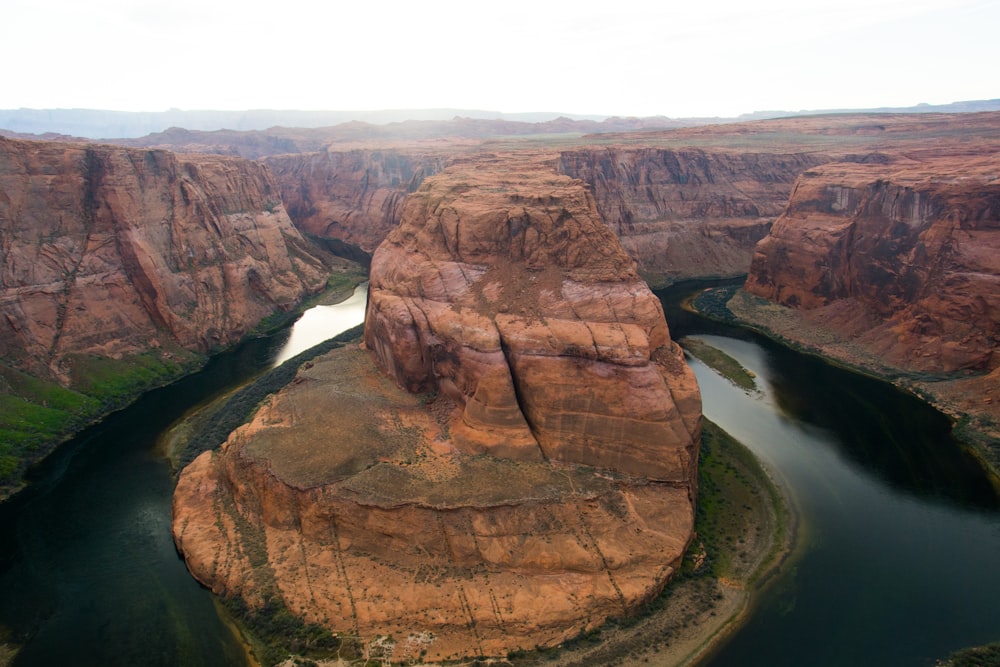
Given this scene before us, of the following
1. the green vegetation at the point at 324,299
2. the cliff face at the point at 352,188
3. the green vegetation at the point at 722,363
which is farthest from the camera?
the cliff face at the point at 352,188

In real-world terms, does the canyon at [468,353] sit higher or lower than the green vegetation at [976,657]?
higher

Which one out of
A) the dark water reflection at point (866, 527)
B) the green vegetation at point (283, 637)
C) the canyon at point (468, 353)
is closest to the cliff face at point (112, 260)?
the canyon at point (468, 353)

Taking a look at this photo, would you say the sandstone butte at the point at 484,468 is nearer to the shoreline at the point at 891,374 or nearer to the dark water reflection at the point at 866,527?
the dark water reflection at the point at 866,527

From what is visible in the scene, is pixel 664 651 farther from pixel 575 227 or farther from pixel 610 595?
pixel 575 227

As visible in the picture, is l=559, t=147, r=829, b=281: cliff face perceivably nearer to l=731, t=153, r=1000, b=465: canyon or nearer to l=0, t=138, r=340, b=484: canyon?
l=731, t=153, r=1000, b=465: canyon

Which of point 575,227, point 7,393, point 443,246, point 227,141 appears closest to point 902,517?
point 575,227

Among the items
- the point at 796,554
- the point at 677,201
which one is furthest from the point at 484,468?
the point at 677,201
